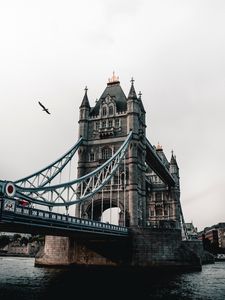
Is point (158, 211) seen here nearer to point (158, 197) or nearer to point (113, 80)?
point (158, 197)

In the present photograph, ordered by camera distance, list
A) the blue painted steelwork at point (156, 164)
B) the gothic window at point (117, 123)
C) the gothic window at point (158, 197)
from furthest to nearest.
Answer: the gothic window at point (158, 197), the blue painted steelwork at point (156, 164), the gothic window at point (117, 123)

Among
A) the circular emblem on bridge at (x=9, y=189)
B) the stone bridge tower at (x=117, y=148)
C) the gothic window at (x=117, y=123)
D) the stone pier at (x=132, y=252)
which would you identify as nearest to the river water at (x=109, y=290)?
the circular emblem on bridge at (x=9, y=189)

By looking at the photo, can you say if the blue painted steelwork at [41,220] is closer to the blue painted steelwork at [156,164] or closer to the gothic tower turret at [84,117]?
the gothic tower turret at [84,117]

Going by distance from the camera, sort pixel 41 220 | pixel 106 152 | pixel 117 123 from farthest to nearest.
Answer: pixel 117 123, pixel 106 152, pixel 41 220

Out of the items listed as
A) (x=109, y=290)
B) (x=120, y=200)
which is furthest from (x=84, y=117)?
(x=109, y=290)

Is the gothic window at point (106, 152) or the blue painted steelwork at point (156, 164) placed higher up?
the blue painted steelwork at point (156, 164)

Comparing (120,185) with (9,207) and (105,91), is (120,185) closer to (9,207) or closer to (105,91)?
(105,91)

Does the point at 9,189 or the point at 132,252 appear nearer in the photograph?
the point at 9,189

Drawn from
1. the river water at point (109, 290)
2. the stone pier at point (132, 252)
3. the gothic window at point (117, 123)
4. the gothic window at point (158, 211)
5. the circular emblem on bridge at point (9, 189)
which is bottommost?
the river water at point (109, 290)

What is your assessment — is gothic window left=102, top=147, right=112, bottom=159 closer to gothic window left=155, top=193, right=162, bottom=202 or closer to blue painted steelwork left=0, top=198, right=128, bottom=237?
blue painted steelwork left=0, top=198, right=128, bottom=237

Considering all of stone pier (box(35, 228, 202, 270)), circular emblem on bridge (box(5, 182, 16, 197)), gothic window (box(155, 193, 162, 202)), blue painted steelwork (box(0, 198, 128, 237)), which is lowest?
stone pier (box(35, 228, 202, 270))

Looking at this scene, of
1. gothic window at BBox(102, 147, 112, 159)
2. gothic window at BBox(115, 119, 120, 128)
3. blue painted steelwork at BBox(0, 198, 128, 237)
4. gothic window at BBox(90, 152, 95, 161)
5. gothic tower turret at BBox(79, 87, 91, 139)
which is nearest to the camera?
blue painted steelwork at BBox(0, 198, 128, 237)

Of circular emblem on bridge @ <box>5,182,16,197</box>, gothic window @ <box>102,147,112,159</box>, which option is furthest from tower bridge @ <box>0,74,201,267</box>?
circular emblem on bridge @ <box>5,182,16,197</box>

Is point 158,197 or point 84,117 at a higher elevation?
point 84,117
